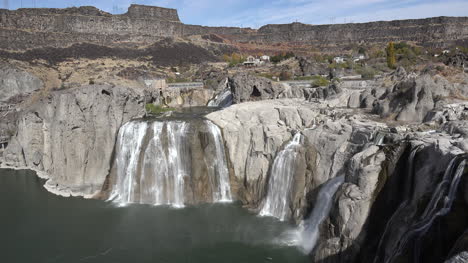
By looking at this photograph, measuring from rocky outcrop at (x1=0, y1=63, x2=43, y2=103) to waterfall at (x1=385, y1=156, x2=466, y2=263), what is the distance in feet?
147

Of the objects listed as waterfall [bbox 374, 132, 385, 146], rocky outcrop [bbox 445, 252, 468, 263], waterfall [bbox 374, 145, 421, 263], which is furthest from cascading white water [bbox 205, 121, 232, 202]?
rocky outcrop [bbox 445, 252, 468, 263]

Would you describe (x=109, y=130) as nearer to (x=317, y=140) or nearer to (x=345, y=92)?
(x=317, y=140)

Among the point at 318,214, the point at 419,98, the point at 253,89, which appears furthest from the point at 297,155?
the point at 253,89

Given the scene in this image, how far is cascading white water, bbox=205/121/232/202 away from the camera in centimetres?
2283

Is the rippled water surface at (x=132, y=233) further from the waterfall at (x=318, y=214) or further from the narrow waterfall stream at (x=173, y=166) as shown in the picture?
the narrow waterfall stream at (x=173, y=166)

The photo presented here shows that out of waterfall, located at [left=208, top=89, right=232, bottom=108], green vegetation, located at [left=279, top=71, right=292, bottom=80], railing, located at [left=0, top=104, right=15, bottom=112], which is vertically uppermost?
green vegetation, located at [left=279, top=71, right=292, bottom=80]

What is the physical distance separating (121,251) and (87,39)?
79581 mm

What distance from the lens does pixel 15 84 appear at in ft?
141

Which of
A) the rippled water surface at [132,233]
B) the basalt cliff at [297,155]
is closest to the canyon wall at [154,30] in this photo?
the basalt cliff at [297,155]

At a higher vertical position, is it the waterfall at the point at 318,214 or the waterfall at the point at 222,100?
the waterfall at the point at 222,100

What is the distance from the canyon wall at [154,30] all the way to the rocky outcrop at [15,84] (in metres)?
29.6

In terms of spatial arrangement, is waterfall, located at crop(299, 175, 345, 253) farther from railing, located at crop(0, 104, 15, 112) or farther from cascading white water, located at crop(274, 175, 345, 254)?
railing, located at crop(0, 104, 15, 112)

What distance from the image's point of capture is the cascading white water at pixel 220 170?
22828mm

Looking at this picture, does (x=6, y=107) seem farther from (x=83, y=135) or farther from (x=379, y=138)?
(x=379, y=138)
